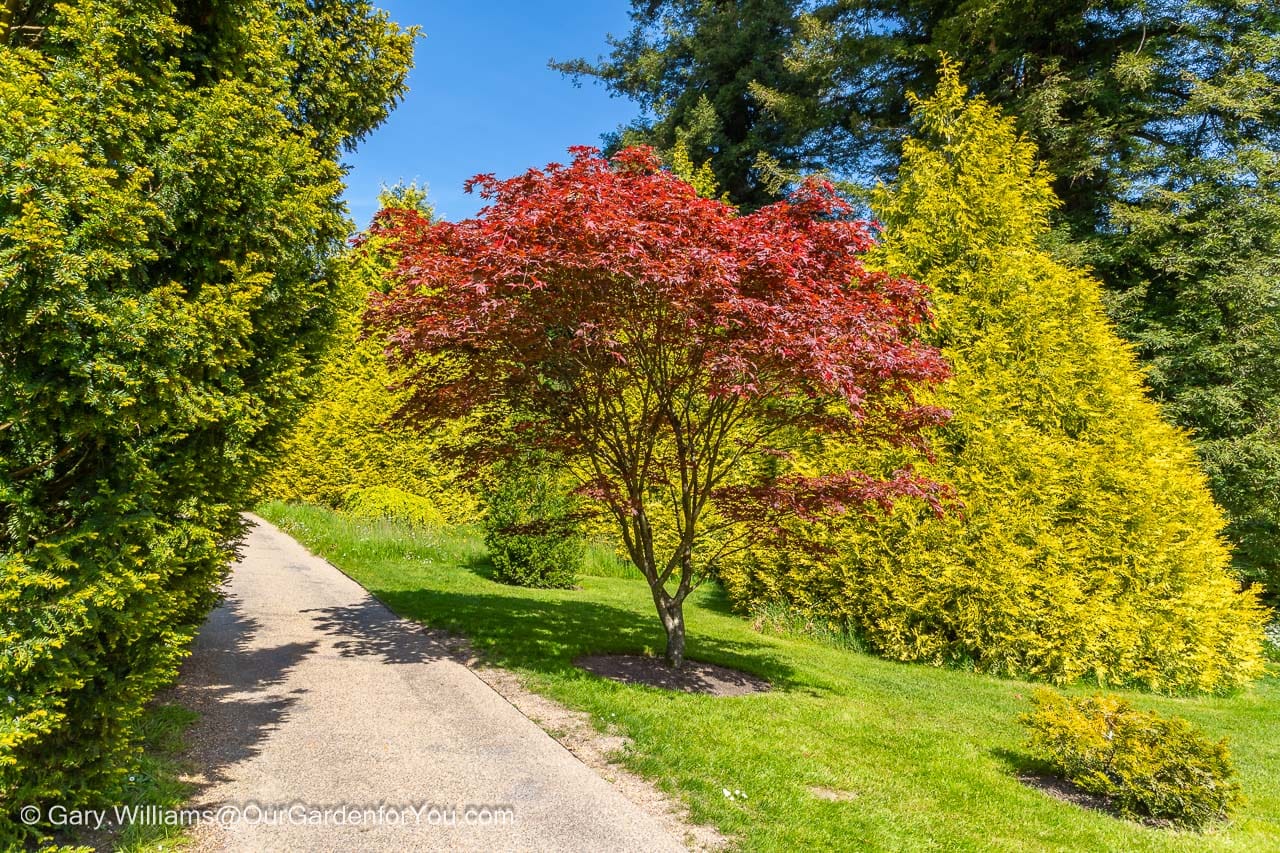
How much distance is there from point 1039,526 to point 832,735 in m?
4.99

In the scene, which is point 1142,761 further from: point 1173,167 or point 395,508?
point 1173,167

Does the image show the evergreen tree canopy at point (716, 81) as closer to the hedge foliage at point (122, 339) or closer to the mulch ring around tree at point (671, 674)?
the mulch ring around tree at point (671, 674)

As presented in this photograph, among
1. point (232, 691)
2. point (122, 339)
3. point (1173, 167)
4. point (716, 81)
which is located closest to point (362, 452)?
point (232, 691)

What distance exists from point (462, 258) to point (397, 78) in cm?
246

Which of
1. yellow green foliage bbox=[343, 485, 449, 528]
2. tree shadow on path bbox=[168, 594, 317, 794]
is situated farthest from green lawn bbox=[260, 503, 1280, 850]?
yellow green foliage bbox=[343, 485, 449, 528]

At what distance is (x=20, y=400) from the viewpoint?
8.64 feet

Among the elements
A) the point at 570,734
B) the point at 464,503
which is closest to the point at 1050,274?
the point at 570,734

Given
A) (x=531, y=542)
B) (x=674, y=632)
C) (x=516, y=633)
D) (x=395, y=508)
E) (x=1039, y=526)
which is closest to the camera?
(x=674, y=632)

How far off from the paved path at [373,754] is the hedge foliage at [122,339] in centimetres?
74

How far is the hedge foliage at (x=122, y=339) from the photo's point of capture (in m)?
2.60

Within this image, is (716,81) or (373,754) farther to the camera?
(716,81)

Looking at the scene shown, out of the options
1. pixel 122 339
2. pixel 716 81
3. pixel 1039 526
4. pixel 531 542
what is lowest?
pixel 531 542

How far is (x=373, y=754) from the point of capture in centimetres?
421

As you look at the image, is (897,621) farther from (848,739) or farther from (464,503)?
(464,503)
